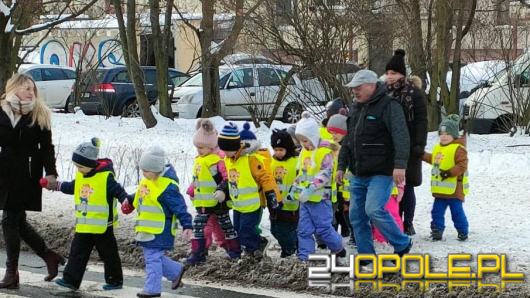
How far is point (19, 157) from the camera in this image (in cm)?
712

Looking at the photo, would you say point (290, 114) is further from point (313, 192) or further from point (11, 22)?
point (313, 192)

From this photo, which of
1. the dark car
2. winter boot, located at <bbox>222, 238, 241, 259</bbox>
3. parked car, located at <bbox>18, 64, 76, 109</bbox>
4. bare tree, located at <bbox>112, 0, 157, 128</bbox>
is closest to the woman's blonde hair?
winter boot, located at <bbox>222, 238, 241, 259</bbox>

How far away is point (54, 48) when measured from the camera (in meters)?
35.9

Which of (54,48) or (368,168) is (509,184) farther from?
(54,48)

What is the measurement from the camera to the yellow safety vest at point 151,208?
6699 mm

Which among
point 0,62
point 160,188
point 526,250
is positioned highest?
point 0,62

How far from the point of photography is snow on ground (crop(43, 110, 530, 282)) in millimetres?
8133

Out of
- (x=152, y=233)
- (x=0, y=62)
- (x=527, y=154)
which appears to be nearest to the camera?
(x=152, y=233)

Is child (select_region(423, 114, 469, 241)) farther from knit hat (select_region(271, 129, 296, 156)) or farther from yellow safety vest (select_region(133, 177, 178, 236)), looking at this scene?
yellow safety vest (select_region(133, 177, 178, 236))

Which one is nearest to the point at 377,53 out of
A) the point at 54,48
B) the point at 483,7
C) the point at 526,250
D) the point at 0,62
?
the point at 483,7

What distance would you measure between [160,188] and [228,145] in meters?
0.94

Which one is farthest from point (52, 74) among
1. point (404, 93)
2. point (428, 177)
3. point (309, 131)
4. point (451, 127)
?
point (404, 93)

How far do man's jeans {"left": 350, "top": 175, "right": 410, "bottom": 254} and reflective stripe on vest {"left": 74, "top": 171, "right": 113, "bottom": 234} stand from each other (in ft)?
6.35

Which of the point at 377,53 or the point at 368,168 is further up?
the point at 377,53
